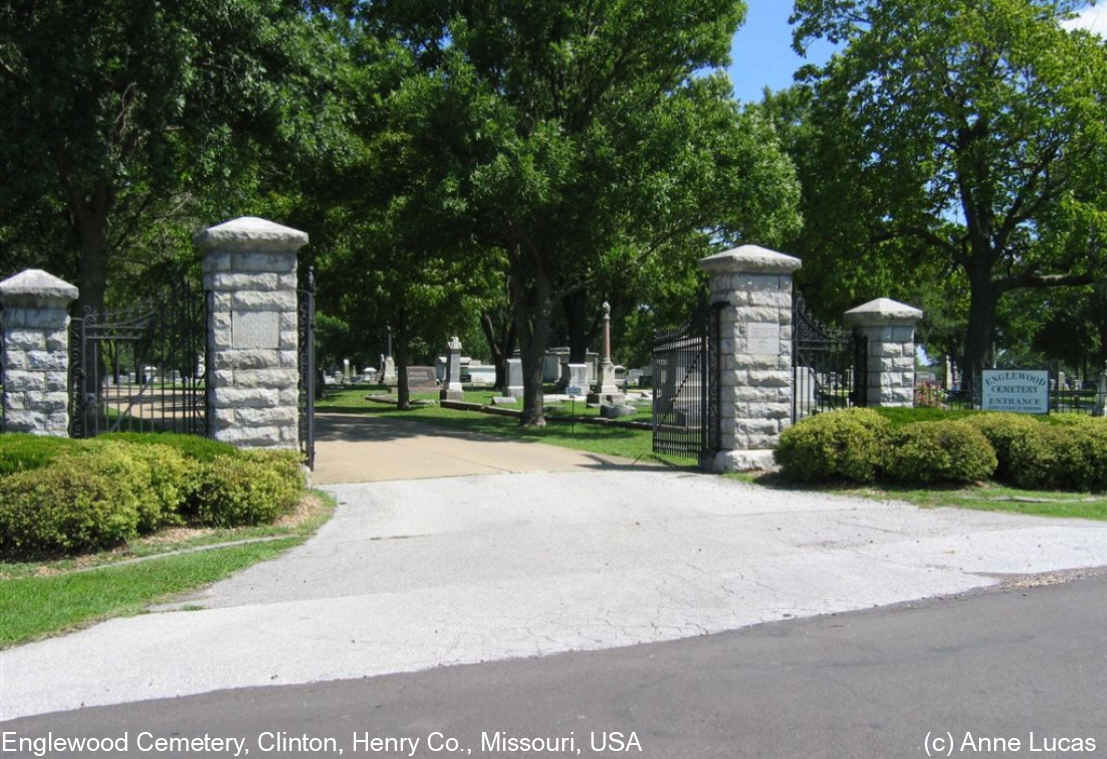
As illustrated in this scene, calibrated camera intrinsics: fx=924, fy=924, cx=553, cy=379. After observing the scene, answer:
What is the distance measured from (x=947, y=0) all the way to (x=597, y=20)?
11.8 metres

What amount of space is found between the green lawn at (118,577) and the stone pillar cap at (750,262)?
265 inches

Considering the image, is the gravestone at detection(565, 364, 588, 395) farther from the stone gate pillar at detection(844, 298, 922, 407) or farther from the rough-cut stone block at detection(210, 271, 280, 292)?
the rough-cut stone block at detection(210, 271, 280, 292)

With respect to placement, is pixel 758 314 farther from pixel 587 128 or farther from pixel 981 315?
pixel 981 315

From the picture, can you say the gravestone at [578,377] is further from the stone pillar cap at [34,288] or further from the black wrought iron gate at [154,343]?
the stone pillar cap at [34,288]

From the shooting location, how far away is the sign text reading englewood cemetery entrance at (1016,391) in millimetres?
14172

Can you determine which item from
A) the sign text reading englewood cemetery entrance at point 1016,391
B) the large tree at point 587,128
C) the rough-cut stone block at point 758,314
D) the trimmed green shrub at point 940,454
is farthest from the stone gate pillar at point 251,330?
the sign text reading englewood cemetery entrance at point 1016,391

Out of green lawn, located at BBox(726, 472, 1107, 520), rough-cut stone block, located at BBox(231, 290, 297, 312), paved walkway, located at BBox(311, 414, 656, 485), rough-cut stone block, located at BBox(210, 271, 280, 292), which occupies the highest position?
rough-cut stone block, located at BBox(210, 271, 280, 292)

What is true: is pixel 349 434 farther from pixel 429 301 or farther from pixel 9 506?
pixel 9 506

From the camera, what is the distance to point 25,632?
5914mm

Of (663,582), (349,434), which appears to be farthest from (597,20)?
(663,582)

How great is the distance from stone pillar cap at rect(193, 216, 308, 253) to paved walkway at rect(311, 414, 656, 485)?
3.31 meters

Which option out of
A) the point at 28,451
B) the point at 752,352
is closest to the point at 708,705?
the point at 28,451

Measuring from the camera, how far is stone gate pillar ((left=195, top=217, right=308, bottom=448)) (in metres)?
11.0

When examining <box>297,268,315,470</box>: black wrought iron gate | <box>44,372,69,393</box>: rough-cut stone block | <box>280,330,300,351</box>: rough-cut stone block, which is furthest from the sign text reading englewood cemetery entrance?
<box>44,372,69,393</box>: rough-cut stone block
